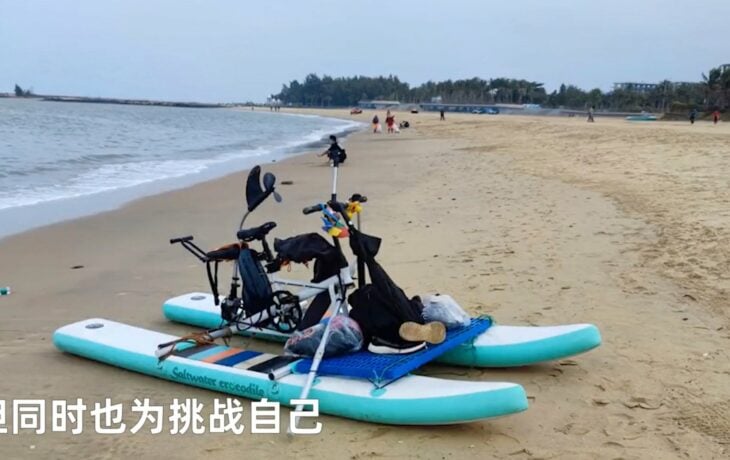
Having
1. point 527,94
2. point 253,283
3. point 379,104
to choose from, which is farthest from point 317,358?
point 379,104

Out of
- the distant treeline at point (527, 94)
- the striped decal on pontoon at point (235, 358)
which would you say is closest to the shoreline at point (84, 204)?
the striped decal on pontoon at point (235, 358)

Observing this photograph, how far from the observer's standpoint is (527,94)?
136m

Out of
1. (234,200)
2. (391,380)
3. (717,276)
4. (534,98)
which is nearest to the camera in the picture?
(391,380)

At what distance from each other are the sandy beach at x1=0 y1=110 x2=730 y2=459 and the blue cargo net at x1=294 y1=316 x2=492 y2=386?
1.01 feet

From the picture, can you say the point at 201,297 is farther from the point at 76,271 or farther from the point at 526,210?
the point at 526,210

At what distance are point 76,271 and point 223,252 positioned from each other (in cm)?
357

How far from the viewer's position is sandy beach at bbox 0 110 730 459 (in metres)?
3.83

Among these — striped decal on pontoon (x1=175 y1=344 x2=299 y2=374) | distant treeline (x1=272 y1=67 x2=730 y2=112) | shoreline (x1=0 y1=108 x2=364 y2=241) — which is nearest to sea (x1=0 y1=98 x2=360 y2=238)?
shoreline (x1=0 y1=108 x2=364 y2=241)

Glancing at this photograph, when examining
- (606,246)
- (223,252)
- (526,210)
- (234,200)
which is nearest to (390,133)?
(234,200)

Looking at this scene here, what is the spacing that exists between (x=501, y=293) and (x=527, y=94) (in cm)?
13740

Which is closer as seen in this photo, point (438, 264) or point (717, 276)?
point (717, 276)

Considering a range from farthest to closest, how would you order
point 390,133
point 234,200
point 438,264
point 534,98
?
point 534,98 < point 390,133 < point 234,200 < point 438,264

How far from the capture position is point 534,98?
13438 cm

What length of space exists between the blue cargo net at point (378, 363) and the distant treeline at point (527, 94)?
68.8 m
